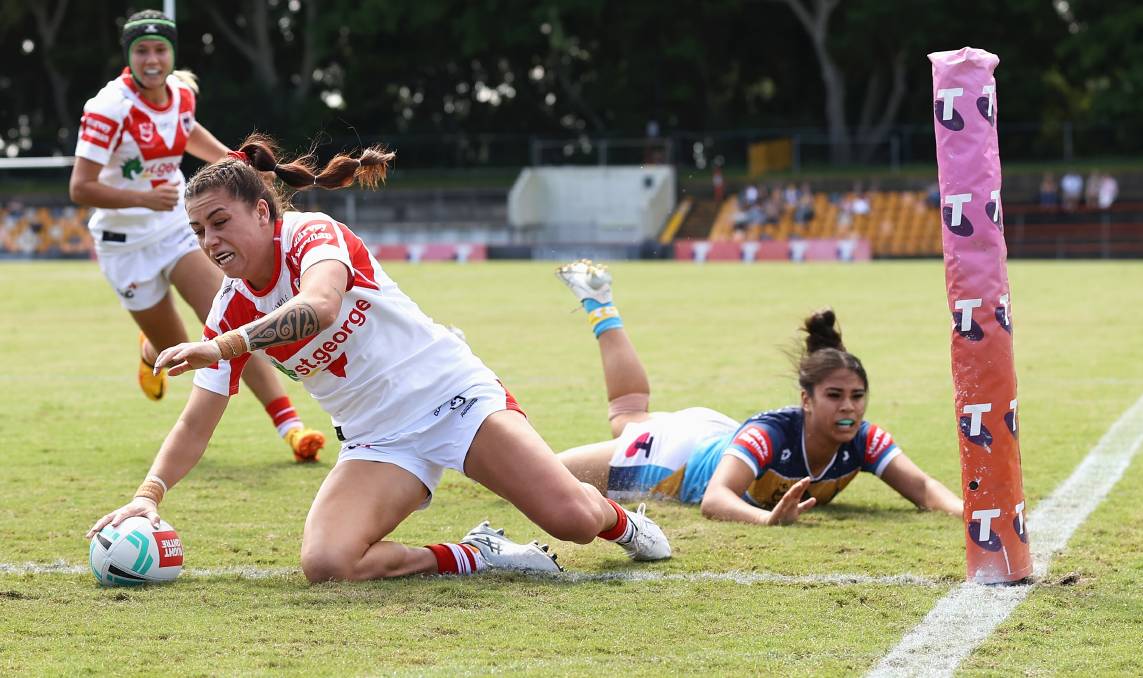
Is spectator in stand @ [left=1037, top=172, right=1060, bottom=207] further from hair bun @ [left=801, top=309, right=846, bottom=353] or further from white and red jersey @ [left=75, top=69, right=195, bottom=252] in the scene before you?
hair bun @ [left=801, top=309, right=846, bottom=353]

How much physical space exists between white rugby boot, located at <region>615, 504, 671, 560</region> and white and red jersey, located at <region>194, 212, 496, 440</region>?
0.79 m

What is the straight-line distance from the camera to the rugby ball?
16.6ft

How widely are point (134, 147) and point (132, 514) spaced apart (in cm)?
372

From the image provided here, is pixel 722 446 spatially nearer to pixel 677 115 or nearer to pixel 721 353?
pixel 721 353

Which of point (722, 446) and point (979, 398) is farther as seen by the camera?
point (722, 446)

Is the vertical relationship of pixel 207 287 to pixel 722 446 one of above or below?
above

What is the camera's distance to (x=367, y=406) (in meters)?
5.34

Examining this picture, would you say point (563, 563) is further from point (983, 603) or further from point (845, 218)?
point (845, 218)

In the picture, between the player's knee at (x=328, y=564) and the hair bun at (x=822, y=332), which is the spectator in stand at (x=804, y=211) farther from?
the player's knee at (x=328, y=564)

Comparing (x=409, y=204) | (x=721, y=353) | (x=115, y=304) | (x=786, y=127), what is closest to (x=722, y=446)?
(x=721, y=353)

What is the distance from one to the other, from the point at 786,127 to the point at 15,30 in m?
29.1

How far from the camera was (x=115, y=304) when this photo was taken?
68.4 feet

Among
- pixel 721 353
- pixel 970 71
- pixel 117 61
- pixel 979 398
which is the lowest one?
pixel 721 353

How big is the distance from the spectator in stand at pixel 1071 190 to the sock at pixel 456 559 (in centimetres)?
3431
